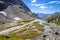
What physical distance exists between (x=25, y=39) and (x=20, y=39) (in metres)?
2.87

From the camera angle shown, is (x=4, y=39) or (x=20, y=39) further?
(x=20, y=39)

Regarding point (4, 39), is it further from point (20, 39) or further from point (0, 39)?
point (20, 39)

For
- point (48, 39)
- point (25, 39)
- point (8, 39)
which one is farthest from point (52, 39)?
point (8, 39)

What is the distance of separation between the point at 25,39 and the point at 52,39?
554 inches

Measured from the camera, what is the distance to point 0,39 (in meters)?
68.5

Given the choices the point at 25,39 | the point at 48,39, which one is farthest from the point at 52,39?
the point at 25,39

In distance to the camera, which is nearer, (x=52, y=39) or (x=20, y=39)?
(x=52, y=39)

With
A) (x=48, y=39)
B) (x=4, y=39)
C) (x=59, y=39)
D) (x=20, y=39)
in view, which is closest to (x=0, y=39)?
(x=4, y=39)

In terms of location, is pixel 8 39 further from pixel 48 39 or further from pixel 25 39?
pixel 48 39

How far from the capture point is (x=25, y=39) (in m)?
74.4

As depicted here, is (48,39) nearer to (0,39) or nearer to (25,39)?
(25,39)

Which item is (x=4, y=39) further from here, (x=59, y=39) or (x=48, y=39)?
(x=59, y=39)

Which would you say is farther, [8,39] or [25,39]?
[25,39]

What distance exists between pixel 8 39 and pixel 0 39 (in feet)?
11.9
